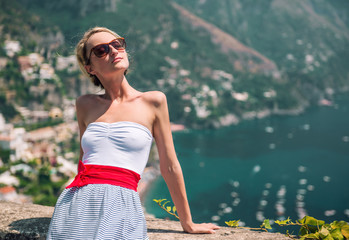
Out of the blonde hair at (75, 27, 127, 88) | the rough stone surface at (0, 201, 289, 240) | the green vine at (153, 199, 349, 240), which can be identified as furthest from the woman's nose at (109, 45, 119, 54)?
the green vine at (153, 199, 349, 240)

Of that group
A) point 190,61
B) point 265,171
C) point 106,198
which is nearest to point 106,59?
point 106,198

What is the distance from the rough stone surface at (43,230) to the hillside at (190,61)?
4283cm

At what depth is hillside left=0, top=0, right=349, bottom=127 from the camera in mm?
55688

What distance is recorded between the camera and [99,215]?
1.44m

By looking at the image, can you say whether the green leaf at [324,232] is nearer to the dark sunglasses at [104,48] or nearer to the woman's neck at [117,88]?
the woman's neck at [117,88]

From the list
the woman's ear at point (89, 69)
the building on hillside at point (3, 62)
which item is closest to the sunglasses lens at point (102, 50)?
the woman's ear at point (89, 69)

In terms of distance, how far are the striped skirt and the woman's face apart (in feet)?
1.91

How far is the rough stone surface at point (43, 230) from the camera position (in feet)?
5.82

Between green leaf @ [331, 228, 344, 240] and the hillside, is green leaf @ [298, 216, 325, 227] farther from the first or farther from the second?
the hillside

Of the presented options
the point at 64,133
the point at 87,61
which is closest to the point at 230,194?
the point at 64,133

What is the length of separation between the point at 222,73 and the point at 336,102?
2814cm

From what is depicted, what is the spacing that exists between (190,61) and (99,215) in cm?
8943

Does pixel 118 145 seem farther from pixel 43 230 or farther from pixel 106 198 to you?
pixel 43 230

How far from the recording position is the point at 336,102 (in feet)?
282
